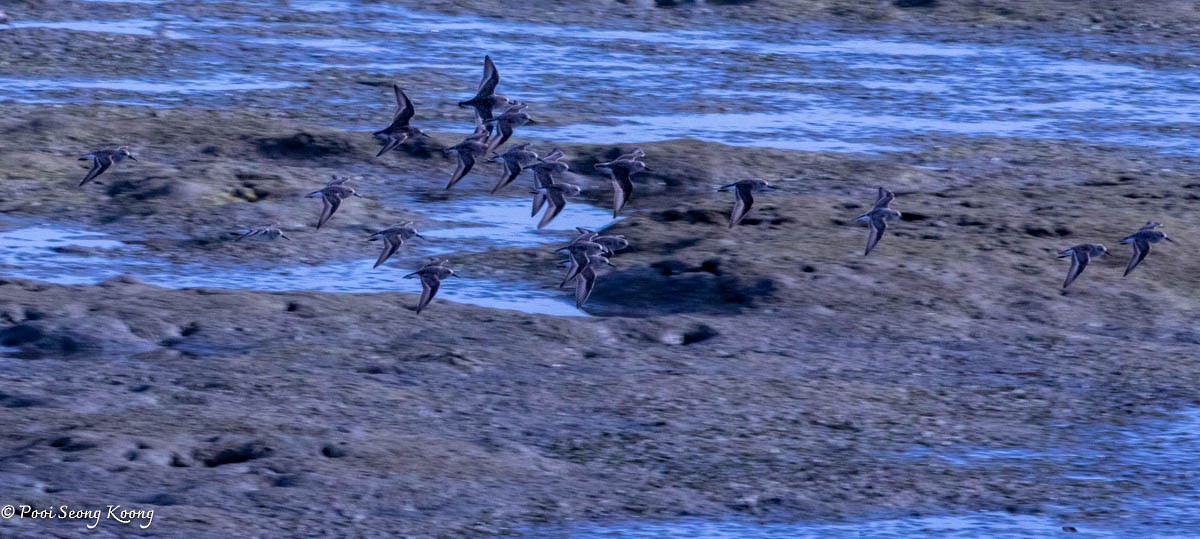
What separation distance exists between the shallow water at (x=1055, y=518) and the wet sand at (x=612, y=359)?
0.05 m

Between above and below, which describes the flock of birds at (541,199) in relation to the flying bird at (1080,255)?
below

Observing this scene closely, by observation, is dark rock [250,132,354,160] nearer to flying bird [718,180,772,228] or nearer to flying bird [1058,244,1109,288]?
flying bird [718,180,772,228]

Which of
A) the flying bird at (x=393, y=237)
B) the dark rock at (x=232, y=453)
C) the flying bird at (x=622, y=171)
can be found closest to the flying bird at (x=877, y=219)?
the flying bird at (x=622, y=171)

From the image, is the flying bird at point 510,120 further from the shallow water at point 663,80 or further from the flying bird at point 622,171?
the shallow water at point 663,80

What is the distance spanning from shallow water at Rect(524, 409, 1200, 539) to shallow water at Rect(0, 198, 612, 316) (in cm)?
287

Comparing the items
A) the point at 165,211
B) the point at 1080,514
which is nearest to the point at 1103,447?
the point at 1080,514

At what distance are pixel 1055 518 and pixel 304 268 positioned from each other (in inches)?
193

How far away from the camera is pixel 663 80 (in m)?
16.9

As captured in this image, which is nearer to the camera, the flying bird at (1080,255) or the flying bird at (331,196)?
the flying bird at (1080,255)

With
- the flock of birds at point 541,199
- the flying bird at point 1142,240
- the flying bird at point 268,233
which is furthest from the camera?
the flying bird at point 268,233

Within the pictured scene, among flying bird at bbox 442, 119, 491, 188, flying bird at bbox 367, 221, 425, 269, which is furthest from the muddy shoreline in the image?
flying bird at bbox 442, 119, 491, 188

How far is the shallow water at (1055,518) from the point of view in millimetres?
6355

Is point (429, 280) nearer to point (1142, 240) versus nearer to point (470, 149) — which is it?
point (470, 149)

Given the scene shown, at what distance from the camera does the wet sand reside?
6625 millimetres
